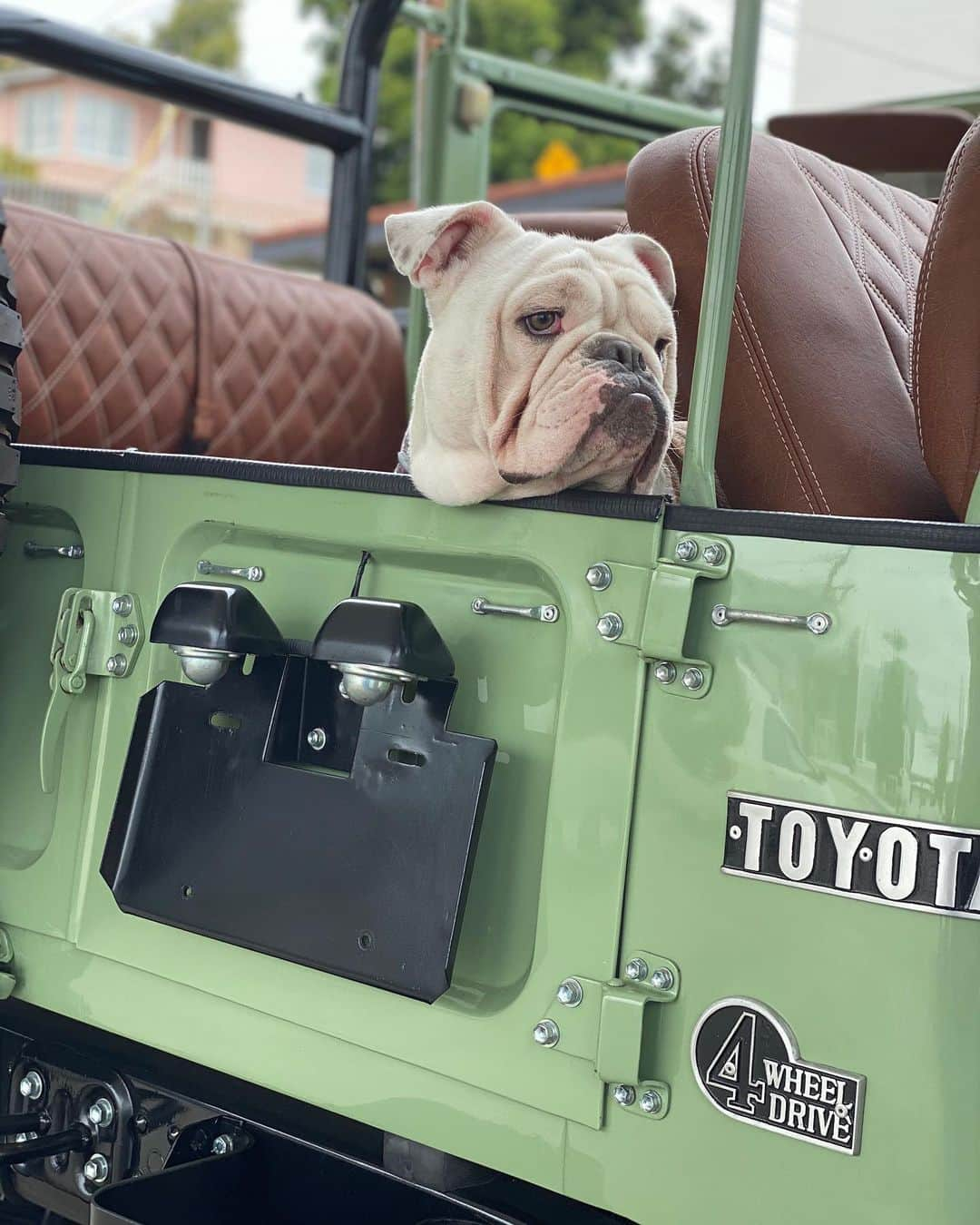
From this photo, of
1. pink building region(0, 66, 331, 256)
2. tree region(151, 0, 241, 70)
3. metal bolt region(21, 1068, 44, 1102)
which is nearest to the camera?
metal bolt region(21, 1068, 44, 1102)

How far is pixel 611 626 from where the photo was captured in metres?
1.50

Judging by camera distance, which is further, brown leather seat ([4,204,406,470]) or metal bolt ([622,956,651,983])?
brown leather seat ([4,204,406,470])

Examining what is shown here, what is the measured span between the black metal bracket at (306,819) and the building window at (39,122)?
40801mm

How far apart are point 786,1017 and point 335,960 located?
0.54 meters

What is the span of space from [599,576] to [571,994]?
428mm

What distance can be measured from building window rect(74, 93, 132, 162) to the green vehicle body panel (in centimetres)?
4069

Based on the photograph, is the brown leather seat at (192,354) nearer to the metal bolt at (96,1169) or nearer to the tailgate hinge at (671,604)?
the metal bolt at (96,1169)

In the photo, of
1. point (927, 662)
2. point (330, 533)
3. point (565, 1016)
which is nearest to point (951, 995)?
point (927, 662)

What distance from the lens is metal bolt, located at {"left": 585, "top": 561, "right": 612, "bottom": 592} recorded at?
59.4 inches

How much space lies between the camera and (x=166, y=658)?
1966 millimetres

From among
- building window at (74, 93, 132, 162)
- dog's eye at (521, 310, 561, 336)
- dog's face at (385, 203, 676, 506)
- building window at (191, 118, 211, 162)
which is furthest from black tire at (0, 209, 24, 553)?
building window at (74, 93, 132, 162)

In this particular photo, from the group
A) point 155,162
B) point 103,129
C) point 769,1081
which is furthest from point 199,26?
point 769,1081

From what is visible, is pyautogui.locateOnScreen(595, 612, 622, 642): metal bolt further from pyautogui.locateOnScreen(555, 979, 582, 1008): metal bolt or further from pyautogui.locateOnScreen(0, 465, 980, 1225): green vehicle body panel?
pyautogui.locateOnScreen(555, 979, 582, 1008): metal bolt

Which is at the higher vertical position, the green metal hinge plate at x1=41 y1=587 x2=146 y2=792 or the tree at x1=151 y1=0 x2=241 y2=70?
the tree at x1=151 y1=0 x2=241 y2=70
